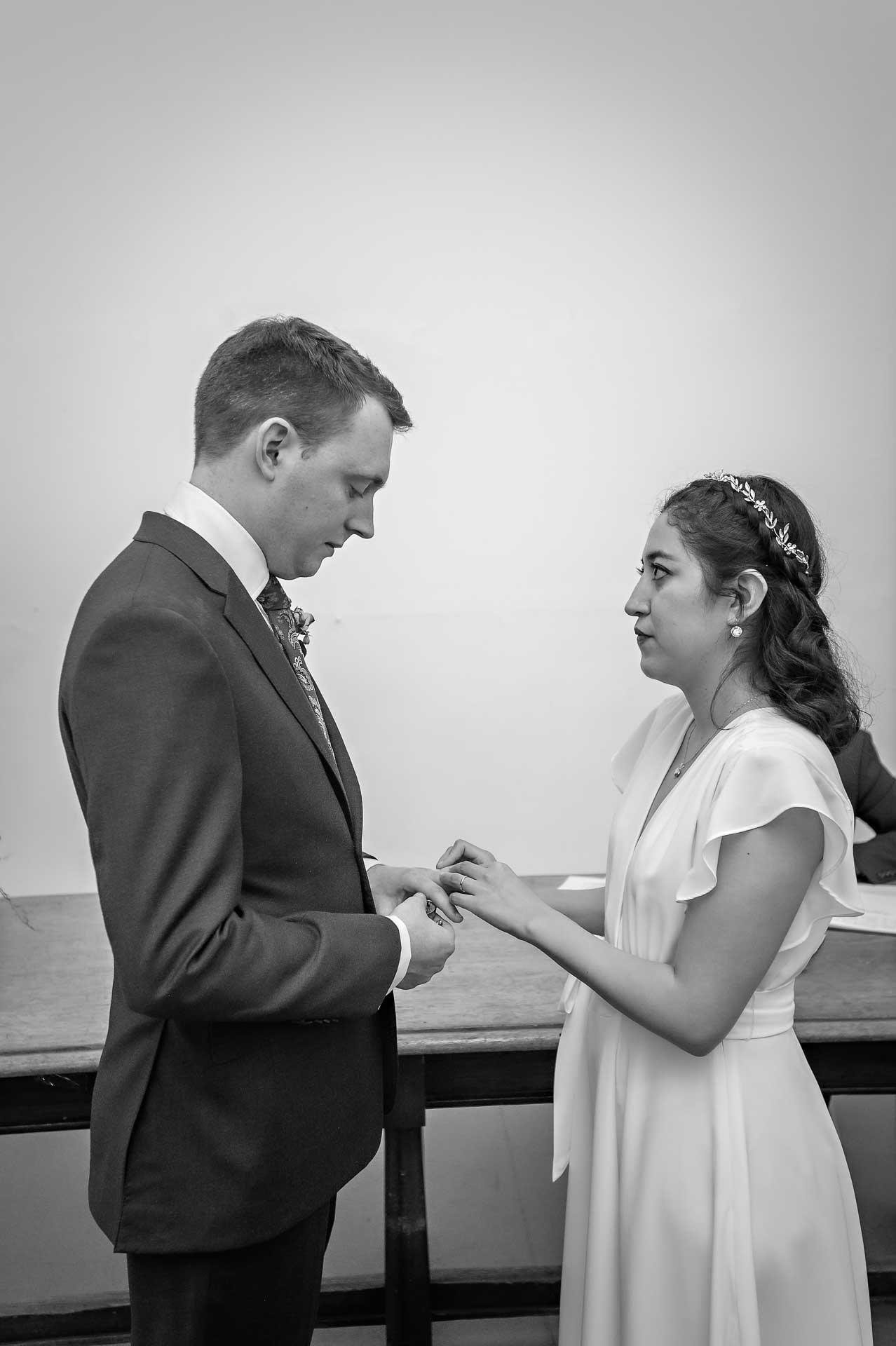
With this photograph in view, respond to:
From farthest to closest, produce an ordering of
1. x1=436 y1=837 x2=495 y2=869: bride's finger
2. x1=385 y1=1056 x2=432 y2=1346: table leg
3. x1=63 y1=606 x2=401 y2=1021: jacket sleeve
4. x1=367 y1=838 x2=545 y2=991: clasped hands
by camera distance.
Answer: x1=385 y1=1056 x2=432 y2=1346: table leg, x1=436 y1=837 x2=495 y2=869: bride's finger, x1=367 y1=838 x2=545 y2=991: clasped hands, x1=63 y1=606 x2=401 y2=1021: jacket sleeve

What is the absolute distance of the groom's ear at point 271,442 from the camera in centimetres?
153

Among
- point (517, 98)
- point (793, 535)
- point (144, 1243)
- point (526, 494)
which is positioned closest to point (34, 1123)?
point (144, 1243)

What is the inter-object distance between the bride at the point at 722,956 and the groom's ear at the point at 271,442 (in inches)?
27.2

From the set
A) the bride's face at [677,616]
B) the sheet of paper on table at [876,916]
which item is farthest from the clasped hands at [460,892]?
the sheet of paper on table at [876,916]

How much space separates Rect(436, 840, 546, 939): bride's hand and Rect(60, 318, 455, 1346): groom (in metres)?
0.20

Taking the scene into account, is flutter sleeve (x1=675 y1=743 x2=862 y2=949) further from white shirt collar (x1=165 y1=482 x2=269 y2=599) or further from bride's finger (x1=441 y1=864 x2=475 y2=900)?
white shirt collar (x1=165 y1=482 x2=269 y2=599)

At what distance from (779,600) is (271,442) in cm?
89

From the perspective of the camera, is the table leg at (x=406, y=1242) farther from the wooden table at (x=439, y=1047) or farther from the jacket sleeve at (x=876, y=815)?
the jacket sleeve at (x=876, y=815)

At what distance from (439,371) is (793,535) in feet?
7.69

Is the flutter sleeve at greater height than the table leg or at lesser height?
greater

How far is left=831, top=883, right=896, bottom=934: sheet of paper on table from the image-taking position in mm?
2928

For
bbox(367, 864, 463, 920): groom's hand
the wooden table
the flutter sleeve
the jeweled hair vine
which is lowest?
the wooden table

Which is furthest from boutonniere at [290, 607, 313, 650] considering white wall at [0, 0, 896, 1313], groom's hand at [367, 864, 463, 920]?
white wall at [0, 0, 896, 1313]

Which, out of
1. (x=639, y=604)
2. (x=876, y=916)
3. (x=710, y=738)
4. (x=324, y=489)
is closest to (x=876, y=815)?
(x=876, y=916)
